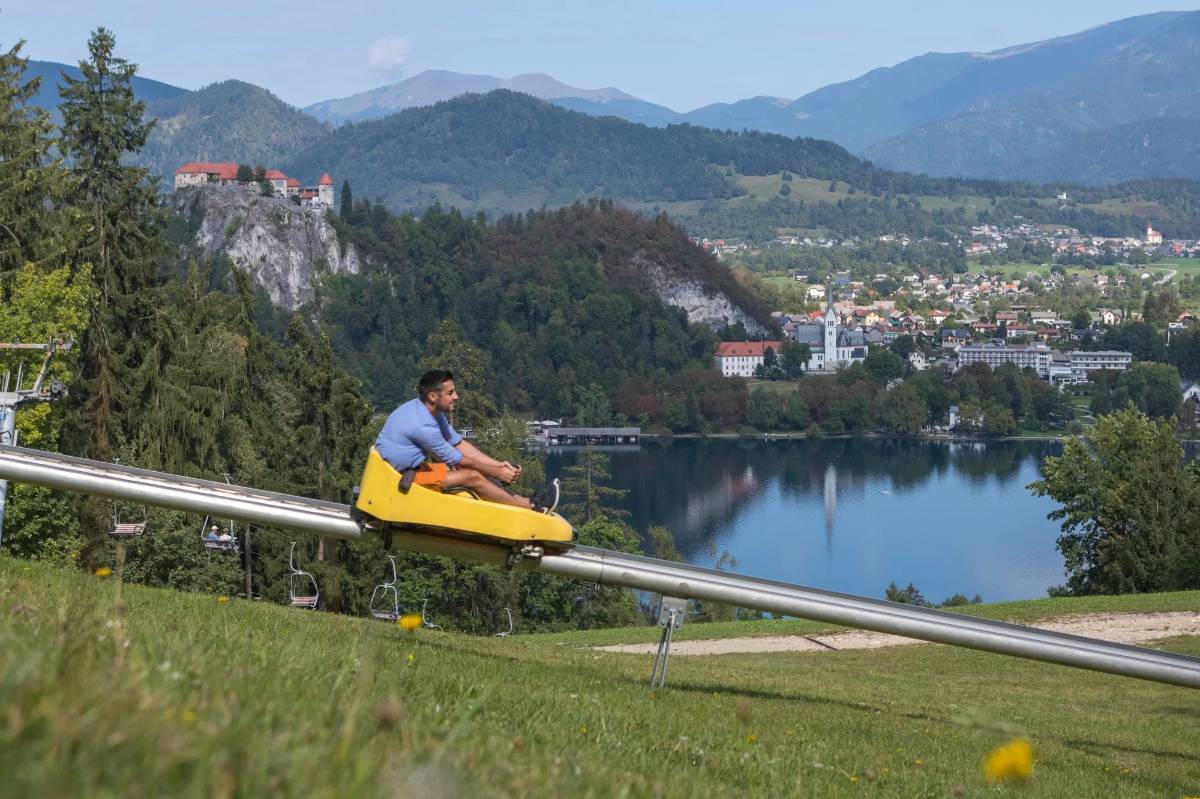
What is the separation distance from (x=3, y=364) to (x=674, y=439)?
12497 centimetres

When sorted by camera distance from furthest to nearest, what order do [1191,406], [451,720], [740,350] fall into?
[740,350], [1191,406], [451,720]

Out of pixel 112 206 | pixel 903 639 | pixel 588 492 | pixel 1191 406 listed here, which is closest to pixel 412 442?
pixel 903 639

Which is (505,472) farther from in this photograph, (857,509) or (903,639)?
(857,509)

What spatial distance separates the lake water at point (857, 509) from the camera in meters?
72.8

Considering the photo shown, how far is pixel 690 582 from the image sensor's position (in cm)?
858

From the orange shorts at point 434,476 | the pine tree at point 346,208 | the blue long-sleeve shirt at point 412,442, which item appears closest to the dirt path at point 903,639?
the orange shorts at point 434,476

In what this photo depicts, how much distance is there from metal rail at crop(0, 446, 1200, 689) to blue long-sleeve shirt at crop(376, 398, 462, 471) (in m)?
0.44

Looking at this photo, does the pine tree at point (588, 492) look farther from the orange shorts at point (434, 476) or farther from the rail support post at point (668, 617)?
the orange shorts at point (434, 476)

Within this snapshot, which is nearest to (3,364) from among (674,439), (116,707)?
(116,707)

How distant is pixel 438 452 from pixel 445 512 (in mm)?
366

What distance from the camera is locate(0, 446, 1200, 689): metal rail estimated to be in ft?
28.2

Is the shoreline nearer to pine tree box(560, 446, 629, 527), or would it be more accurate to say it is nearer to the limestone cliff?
the limestone cliff

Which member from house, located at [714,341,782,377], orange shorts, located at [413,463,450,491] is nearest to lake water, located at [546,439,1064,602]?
house, located at [714,341,782,377]

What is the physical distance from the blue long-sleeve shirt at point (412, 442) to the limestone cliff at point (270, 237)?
165973mm
